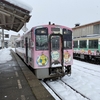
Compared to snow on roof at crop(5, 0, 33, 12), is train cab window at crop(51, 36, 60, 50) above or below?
below

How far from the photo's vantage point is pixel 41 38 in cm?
697

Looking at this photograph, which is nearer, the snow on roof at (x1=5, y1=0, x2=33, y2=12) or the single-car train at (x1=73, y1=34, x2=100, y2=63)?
the snow on roof at (x1=5, y1=0, x2=33, y2=12)

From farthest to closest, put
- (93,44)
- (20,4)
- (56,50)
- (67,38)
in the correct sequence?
(93,44), (67,38), (56,50), (20,4)

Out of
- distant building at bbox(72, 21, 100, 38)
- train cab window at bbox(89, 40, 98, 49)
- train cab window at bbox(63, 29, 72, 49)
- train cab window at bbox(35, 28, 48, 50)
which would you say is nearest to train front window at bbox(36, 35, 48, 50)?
train cab window at bbox(35, 28, 48, 50)

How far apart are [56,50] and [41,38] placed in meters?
0.98

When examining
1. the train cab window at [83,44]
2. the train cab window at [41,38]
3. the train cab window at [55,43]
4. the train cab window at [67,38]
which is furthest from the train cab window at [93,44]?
the train cab window at [41,38]

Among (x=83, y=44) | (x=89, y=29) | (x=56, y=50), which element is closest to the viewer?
(x=56, y=50)

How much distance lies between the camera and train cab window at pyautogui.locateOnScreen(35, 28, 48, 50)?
6.89 meters

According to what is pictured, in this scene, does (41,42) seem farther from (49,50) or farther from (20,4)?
(20,4)

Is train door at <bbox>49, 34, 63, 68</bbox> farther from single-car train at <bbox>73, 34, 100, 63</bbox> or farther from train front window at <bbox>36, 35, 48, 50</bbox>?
single-car train at <bbox>73, 34, 100, 63</bbox>

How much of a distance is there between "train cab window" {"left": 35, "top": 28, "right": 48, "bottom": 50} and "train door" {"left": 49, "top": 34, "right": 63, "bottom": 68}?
27 centimetres

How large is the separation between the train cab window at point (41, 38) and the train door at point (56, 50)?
0.27m

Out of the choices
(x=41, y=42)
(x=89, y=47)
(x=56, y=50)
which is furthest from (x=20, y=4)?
(x=89, y=47)

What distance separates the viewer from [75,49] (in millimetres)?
18672
